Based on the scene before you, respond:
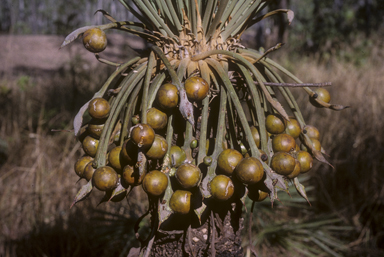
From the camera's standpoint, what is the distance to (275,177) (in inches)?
30.4

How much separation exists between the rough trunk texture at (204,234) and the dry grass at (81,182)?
1.13 m

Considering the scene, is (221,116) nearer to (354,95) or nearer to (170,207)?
(170,207)

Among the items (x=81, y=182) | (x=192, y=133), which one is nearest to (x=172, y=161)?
(x=192, y=133)

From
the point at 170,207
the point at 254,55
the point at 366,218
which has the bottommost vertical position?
the point at 366,218

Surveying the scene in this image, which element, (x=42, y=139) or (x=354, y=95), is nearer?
(x=42, y=139)

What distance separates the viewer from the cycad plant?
755 mm

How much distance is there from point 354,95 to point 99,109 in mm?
4800

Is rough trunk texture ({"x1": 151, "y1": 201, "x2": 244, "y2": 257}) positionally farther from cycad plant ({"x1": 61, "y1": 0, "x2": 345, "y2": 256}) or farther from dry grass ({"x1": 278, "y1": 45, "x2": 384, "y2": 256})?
dry grass ({"x1": 278, "y1": 45, "x2": 384, "y2": 256})

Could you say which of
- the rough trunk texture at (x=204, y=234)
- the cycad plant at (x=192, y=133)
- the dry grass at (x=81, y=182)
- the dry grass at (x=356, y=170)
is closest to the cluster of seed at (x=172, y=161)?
the cycad plant at (x=192, y=133)

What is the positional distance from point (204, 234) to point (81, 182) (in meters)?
2.30

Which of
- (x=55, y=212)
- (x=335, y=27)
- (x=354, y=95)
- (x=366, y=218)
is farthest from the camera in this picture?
(x=335, y=27)

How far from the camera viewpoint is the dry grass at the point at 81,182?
2.47m

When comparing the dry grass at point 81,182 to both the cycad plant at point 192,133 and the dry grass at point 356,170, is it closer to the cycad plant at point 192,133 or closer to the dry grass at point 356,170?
the dry grass at point 356,170

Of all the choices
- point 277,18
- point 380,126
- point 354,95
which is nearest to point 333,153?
point 380,126
